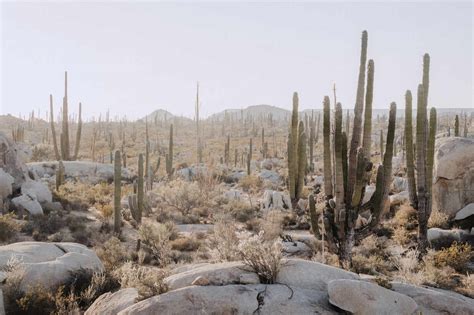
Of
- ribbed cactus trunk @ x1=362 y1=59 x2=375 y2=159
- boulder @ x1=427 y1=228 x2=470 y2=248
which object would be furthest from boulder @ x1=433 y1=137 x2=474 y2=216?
ribbed cactus trunk @ x1=362 y1=59 x2=375 y2=159

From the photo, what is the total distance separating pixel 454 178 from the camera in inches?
527

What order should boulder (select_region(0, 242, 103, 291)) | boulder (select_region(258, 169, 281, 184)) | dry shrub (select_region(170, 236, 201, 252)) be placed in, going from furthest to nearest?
1. boulder (select_region(258, 169, 281, 184))
2. dry shrub (select_region(170, 236, 201, 252))
3. boulder (select_region(0, 242, 103, 291))

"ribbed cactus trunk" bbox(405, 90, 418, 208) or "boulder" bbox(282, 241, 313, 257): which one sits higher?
"ribbed cactus trunk" bbox(405, 90, 418, 208)

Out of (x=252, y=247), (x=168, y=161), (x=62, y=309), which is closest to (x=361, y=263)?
(x=252, y=247)

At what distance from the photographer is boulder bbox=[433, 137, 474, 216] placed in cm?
1327

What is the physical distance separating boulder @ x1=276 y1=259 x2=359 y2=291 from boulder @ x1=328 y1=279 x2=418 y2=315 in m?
0.43

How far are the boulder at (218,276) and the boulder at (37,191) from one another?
1215 cm

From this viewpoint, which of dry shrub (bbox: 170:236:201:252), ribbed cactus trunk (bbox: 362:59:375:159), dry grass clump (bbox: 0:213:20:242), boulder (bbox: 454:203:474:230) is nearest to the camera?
ribbed cactus trunk (bbox: 362:59:375:159)

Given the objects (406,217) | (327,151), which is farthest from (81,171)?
(327,151)

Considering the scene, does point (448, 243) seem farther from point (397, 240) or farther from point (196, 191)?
point (196, 191)

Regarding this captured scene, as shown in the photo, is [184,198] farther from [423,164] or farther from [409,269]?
[409,269]

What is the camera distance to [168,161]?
25.2 m

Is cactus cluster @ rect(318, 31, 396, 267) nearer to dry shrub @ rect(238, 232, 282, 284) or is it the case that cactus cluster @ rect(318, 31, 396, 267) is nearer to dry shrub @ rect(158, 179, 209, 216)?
dry shrub @ rect(238, 232, 282, 284)

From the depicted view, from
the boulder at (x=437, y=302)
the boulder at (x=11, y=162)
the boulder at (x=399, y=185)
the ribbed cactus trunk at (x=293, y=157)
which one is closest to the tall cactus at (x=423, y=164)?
the ribbed cactus trunk at (x=293, y=157)
